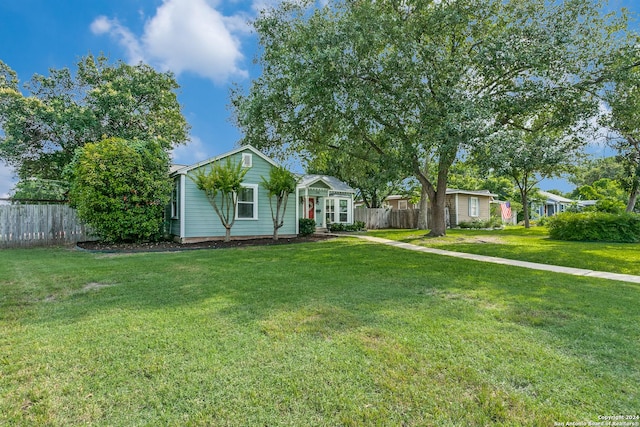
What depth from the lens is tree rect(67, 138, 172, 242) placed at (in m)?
11.1

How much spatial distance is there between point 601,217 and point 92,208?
64.7 ft

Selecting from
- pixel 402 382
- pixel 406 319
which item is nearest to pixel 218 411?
pixel 402 382

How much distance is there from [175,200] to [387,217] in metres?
16.0

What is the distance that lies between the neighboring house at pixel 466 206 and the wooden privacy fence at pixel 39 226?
22430 millimetres

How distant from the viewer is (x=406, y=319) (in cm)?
377

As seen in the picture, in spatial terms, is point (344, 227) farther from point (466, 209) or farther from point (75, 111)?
point (75, 111)

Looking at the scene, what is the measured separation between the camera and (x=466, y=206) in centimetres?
2548

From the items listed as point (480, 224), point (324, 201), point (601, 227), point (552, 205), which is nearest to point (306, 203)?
point (324, 201)

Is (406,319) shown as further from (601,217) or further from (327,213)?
(327,213)

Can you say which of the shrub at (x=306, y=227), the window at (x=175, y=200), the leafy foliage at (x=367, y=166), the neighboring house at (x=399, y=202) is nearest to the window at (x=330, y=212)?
the leafy foliage at (x=367, y=166)

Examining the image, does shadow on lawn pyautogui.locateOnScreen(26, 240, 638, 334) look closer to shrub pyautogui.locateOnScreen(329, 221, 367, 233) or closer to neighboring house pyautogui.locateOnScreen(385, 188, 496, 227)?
shrub pyautogui.locateOnScreen(329, 221, 367, 233)

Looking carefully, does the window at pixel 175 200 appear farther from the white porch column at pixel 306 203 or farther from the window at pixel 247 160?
the white porch column at pixel 306 203

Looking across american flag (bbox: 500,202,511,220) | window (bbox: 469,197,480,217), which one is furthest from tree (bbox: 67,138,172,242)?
american flag (bbox: 500,202,511,220)

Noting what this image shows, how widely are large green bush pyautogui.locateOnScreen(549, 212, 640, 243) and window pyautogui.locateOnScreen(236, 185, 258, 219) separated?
1346cm
